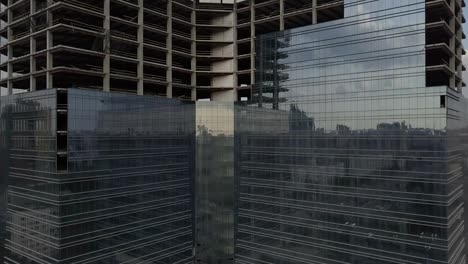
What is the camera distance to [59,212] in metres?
47.8

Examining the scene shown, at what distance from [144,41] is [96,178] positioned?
2490 centimetres

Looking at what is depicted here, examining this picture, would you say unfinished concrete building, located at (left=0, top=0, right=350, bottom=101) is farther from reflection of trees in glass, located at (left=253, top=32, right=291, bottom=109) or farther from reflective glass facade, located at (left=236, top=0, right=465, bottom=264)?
reflective glass facade, located at (left=236, top=0, right=465, bottom=264)

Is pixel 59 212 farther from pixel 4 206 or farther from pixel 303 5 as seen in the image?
pixel 303 5

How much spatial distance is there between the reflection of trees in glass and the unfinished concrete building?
3146 mm

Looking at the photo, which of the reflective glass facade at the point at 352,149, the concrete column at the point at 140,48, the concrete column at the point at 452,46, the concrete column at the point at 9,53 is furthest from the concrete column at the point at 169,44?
the concrete column at the point at 452,46

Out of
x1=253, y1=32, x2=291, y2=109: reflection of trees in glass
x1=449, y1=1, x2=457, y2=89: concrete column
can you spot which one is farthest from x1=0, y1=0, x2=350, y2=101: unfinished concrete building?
x1=449, y1=1, x2=457, y2=89: concrete column

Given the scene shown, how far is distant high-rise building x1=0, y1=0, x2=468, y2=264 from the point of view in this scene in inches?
1882

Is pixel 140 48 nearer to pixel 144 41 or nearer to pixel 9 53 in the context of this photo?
pixel 144 41

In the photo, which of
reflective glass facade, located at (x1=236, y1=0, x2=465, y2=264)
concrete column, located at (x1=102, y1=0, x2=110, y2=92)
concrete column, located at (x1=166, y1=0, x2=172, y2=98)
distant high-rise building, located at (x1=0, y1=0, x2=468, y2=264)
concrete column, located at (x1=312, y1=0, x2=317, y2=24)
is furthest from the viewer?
concrete column, located at (x1=166, y1=0, x2=172, y2=98)

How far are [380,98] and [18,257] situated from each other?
6054 centimetres

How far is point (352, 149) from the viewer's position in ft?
169

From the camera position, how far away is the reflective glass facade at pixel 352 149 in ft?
152

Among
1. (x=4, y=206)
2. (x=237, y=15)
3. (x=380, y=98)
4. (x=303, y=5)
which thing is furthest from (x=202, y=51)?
(x=4, y=206)

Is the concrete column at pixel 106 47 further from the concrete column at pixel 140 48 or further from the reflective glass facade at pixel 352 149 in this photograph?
the reflective glass facade at pixel 352 149
